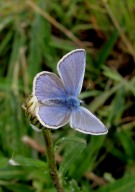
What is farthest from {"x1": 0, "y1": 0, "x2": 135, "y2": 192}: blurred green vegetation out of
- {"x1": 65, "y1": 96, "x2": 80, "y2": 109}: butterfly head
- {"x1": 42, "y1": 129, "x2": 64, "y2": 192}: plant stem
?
{"x1": 65, "y1": 96, "x2": 80, "y2": 109}: butterfly head

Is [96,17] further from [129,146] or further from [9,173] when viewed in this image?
[9,173]

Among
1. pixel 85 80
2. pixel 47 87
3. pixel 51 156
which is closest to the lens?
pixel 47 87

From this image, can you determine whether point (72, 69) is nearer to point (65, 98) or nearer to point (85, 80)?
point (65, 98)

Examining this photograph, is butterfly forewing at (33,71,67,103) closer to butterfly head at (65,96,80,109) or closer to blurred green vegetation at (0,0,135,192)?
butterfly head at (65,96,80,109)

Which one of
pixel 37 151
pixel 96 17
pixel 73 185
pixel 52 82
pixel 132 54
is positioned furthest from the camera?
pixel 96 17

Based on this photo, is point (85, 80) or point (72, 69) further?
point (85, 80)

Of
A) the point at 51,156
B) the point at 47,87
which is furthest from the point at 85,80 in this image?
the point at 47,87

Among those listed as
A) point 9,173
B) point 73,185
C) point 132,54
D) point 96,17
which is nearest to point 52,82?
point 73,185

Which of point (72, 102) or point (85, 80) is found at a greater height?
point (72, 102)
